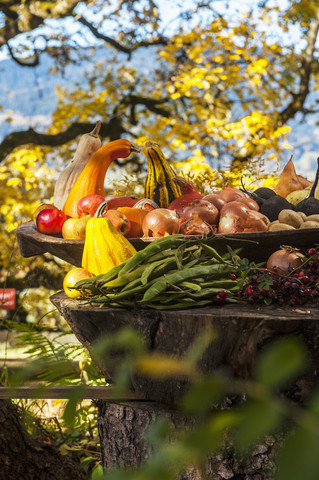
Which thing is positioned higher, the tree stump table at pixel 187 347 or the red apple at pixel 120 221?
the red apple at pixel 120 221

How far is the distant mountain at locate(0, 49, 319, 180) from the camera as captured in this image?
5902mm

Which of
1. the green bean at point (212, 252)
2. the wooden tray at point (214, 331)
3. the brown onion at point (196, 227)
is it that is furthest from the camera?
the brown onion at point (196, 227)

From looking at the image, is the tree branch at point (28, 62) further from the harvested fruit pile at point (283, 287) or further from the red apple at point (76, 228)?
the harvested fruit pile at point (283, 287)

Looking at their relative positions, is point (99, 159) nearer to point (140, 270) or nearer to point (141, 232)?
point (141, 232)

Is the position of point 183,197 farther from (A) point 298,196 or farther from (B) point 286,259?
(B) point 286,259

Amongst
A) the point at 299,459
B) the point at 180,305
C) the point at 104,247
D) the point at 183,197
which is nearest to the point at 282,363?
the point at 299,459

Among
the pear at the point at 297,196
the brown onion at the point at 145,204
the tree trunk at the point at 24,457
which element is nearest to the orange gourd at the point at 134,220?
the brown onion at the point at 145,204

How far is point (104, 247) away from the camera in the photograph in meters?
1.71

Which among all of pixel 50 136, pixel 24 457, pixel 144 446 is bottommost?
pixel 24 457

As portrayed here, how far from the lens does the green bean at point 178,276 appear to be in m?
1.33

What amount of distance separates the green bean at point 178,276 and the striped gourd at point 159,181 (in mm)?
951

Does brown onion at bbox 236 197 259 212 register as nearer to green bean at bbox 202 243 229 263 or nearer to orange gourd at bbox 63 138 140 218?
green bean at bbox 202 243 229 263

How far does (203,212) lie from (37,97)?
5.12m

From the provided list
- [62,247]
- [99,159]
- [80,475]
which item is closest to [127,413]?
[62,247]
